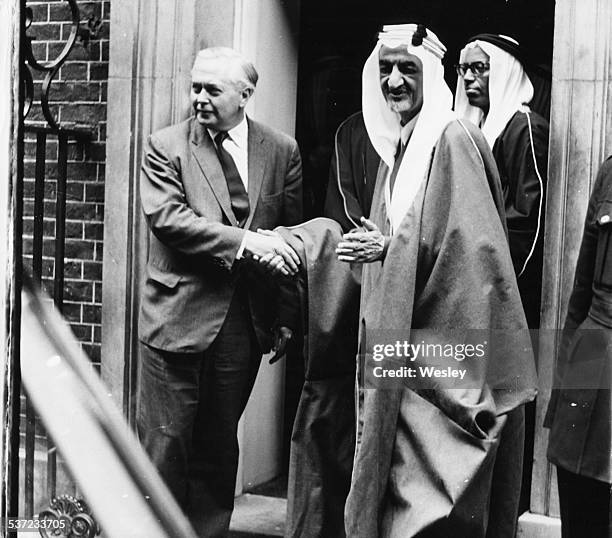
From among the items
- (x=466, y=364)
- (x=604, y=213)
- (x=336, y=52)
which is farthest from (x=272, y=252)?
(x=336, y=52)

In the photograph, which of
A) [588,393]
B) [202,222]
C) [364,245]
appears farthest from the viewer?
[202,222]

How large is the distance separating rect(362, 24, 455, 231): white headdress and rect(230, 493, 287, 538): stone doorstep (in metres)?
1.51

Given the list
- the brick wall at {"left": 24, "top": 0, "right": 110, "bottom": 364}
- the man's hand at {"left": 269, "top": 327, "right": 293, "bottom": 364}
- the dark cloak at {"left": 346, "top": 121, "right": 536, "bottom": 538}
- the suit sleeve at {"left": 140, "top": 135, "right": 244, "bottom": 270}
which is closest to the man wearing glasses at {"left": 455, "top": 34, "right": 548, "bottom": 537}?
the dark cloak at {"left": 346, "top": 121, "right": 536, "bottom": 538}

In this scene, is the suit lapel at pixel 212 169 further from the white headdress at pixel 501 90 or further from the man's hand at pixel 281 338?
the white headdress at pixel 501 90

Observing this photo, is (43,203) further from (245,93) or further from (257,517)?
(257,517)

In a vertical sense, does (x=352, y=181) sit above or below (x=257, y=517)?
above

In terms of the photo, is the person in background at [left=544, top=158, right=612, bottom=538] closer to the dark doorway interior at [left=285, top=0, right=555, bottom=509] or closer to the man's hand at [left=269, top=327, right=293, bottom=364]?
the man's hand at [left=269, top=327, right=293, bottom=364]

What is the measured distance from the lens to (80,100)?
445cm

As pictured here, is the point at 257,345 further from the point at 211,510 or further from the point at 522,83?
the point at 522,83

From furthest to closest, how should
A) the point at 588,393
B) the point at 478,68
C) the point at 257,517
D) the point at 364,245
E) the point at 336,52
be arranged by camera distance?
the point at 336,52
the point at 257,517
the point at 478,68
the point at 588,393
the point at 364,245

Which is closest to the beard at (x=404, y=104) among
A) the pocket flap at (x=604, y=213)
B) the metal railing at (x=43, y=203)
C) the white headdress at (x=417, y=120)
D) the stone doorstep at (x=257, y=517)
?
the white headdress at (x=417, y=120)

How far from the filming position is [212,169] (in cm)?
379

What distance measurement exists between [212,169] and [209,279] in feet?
1.29

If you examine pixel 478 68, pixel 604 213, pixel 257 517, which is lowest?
pixel 257 517
